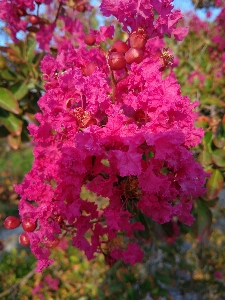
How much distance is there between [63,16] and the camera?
1672 millimetres

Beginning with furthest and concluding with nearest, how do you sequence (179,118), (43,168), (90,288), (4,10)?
1. (90,288)
2. (4,10)
3. (43,168)
4. (179,118)

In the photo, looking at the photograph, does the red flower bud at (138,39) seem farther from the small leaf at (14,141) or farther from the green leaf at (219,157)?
the small leaf at (14,141)

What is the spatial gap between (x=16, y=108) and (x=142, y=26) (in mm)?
719

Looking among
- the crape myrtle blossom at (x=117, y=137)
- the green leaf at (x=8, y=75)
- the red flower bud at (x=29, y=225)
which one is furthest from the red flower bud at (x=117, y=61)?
the green leaf at (x=8, y=75)

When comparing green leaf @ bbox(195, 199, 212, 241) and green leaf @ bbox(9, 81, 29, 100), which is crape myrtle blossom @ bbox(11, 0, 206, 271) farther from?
green leaf @ bbox(9, 81, 29, 100)

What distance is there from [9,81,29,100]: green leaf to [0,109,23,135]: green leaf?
4.6 inches

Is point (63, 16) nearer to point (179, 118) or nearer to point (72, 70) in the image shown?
point (72, 70)

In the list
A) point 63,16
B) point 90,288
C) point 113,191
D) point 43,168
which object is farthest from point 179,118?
point 90,288

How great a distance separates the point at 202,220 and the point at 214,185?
0.19 metres

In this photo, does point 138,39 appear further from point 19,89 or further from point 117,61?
point 19,89

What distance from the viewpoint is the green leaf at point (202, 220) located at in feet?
4.37

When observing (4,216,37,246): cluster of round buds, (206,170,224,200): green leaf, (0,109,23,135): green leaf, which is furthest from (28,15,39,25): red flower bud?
(206,170,224,200): green leaf

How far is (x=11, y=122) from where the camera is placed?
61.2 inches

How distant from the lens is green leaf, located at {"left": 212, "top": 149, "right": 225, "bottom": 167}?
4.04ft
